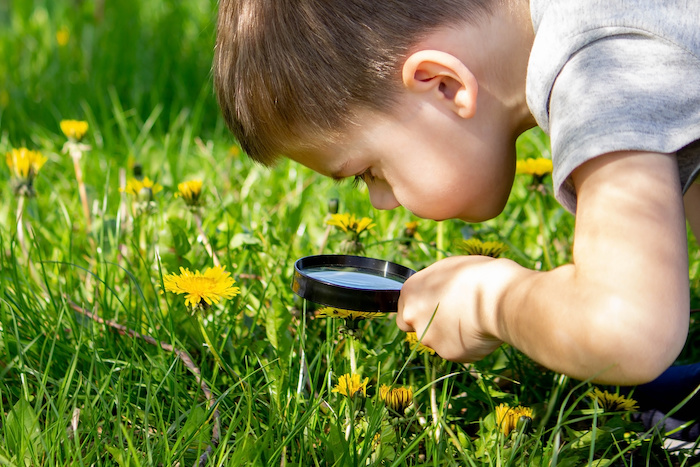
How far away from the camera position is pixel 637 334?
1036mm

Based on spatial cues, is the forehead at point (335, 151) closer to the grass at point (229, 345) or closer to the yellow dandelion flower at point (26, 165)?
the grass at point (229, 345)

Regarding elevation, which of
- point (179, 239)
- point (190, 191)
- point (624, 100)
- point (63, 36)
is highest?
point (63, 36)

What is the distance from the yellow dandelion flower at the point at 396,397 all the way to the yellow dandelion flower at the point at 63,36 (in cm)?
299

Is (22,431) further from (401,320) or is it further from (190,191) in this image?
(190,191)

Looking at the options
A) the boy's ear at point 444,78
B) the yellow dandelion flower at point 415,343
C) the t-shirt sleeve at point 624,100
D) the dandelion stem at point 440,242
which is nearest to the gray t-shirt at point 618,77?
the t-shirt sleeve at point 624,100

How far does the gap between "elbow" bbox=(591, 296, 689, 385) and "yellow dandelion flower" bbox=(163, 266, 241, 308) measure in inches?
25.4

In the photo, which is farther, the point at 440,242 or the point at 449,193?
the point at 440,242

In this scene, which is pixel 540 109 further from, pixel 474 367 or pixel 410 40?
pixel 474 367

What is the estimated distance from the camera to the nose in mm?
1572

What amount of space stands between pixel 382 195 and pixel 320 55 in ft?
0.99

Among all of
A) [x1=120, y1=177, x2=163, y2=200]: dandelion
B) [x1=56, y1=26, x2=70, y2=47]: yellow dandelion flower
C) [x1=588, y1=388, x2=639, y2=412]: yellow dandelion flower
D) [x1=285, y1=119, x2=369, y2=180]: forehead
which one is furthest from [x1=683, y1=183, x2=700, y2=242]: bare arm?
[x1=56, y1=26, x2=70, y2=47]: yellow dandelion flower

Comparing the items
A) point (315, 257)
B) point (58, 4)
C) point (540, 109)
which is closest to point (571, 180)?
point (540, 109)

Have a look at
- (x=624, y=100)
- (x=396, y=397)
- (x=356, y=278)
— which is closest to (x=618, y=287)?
(x=624, y=100)

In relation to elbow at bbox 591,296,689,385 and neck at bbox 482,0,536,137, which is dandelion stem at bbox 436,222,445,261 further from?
elbow at bbox 591,296,689,385
